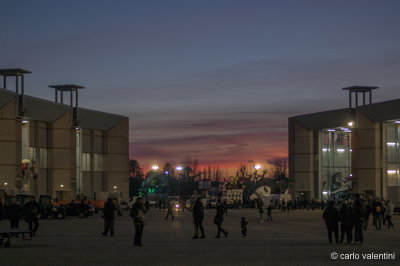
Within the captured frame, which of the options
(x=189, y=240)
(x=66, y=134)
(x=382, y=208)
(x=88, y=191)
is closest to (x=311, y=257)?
(x=189, y=240)

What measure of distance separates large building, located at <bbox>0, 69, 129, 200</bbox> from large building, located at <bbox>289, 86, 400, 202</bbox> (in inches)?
836

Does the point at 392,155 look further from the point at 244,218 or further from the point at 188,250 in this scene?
the point at 188,250

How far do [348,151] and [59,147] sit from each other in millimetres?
34460

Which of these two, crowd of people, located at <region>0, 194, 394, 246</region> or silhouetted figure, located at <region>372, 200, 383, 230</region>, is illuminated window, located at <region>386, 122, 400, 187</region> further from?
silhouetted figure, located at <region>372, 200, 383, 230</region>

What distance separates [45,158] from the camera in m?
82.2

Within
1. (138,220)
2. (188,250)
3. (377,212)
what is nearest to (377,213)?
A: (377,212)

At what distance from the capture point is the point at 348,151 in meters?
95.9

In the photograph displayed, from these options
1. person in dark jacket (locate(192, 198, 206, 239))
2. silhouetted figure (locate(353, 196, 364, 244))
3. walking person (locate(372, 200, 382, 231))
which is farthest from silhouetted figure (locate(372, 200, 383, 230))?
silhouetted figure (locate(353, 196, 364, 244))

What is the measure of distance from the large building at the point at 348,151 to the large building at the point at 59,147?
21.2 m

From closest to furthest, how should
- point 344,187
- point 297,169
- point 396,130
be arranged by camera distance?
1. point 396,130
2. point 344,187
3. point 297,169

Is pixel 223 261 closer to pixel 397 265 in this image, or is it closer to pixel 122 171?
pixel 397 265

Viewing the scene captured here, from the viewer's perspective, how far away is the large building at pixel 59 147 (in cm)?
6994

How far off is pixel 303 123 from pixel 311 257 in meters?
75.7

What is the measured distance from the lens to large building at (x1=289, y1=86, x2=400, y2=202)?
78.1m
